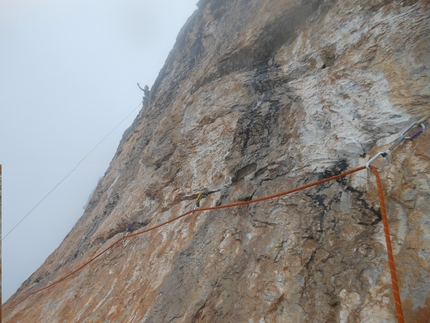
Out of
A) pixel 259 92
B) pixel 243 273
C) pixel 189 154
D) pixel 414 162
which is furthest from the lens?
pixel 189 154

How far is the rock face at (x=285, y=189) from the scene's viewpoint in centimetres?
229

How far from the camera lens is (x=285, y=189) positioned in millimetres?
3230

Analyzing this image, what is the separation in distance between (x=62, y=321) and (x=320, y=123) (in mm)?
5562

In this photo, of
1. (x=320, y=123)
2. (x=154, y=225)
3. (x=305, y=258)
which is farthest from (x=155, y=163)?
(x=305, y=258)

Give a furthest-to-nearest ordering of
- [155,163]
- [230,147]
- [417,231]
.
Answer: [155,163], [230,147], [417,231]

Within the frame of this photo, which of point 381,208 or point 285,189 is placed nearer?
point 381,208

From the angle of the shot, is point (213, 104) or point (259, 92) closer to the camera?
point (259, 92)

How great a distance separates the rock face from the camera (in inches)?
90.3

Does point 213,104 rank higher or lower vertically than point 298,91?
higher

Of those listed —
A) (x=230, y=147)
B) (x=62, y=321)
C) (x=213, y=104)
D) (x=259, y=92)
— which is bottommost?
(x=62, y=321)

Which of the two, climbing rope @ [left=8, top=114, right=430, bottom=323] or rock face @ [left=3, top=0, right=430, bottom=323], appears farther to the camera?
rock face @ [left=3, top=0, right=430, bottom=323]

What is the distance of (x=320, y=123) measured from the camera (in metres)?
3.45

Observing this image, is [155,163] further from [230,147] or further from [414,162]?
[414,162]

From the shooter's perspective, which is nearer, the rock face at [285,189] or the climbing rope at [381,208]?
the climbing rope at [381,208]
